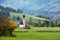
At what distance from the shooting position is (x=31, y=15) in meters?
2.40

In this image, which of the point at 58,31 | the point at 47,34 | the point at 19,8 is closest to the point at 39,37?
the point at 47,34

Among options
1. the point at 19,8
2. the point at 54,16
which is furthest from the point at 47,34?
the point at 19,8

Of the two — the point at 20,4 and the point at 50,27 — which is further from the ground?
the point at 20,4

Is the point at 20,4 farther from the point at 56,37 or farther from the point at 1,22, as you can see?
the point at 56,37

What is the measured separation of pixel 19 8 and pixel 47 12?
1.21ft

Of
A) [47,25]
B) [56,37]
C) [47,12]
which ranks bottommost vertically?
[56,37]

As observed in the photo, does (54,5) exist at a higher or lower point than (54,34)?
higher

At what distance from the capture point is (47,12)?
7.95ft

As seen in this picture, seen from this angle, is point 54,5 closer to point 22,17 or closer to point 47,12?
point 47,12

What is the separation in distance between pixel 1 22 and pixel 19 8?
292mm

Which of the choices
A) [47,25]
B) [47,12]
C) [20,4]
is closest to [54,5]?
[47,12]

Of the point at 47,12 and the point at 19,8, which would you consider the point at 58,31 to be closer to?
the point at 47,12

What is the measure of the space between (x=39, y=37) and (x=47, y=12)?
345 millimetres

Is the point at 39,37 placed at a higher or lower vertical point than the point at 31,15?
lower
